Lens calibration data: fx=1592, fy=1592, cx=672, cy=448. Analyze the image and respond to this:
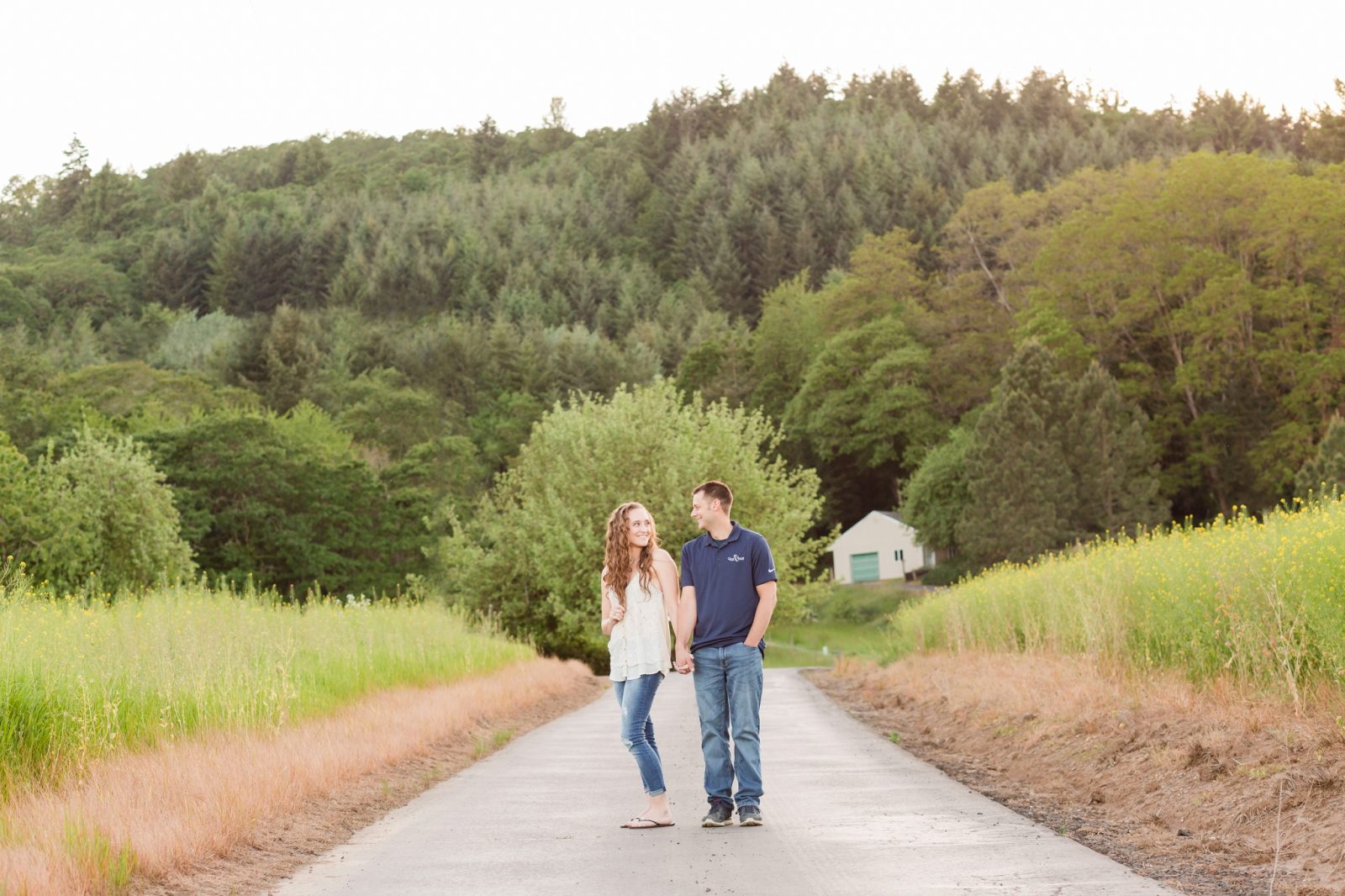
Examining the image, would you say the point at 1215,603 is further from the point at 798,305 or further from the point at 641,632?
the point at 798,305

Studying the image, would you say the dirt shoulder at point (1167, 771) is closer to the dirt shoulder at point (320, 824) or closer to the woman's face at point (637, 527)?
the woman's face at point (637, 527)

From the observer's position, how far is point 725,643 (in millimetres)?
10305

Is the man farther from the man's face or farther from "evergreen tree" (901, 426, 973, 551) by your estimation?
"evergreen tree" (901, 426, 973, 551)

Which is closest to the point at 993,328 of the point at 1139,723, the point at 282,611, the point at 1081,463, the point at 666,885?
the point at 1081,463

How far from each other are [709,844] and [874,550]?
96597 millimetres

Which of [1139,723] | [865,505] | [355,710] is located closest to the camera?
[1139,723]

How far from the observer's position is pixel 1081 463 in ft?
241

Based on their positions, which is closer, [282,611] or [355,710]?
[355,710]

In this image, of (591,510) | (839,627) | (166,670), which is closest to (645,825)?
(166,670)

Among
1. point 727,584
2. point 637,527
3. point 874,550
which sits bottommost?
point 874,550

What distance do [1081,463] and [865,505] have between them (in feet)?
125

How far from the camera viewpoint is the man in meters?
10.3

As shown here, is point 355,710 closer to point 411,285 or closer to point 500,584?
point 500,584

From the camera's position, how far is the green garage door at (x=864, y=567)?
105 meters
